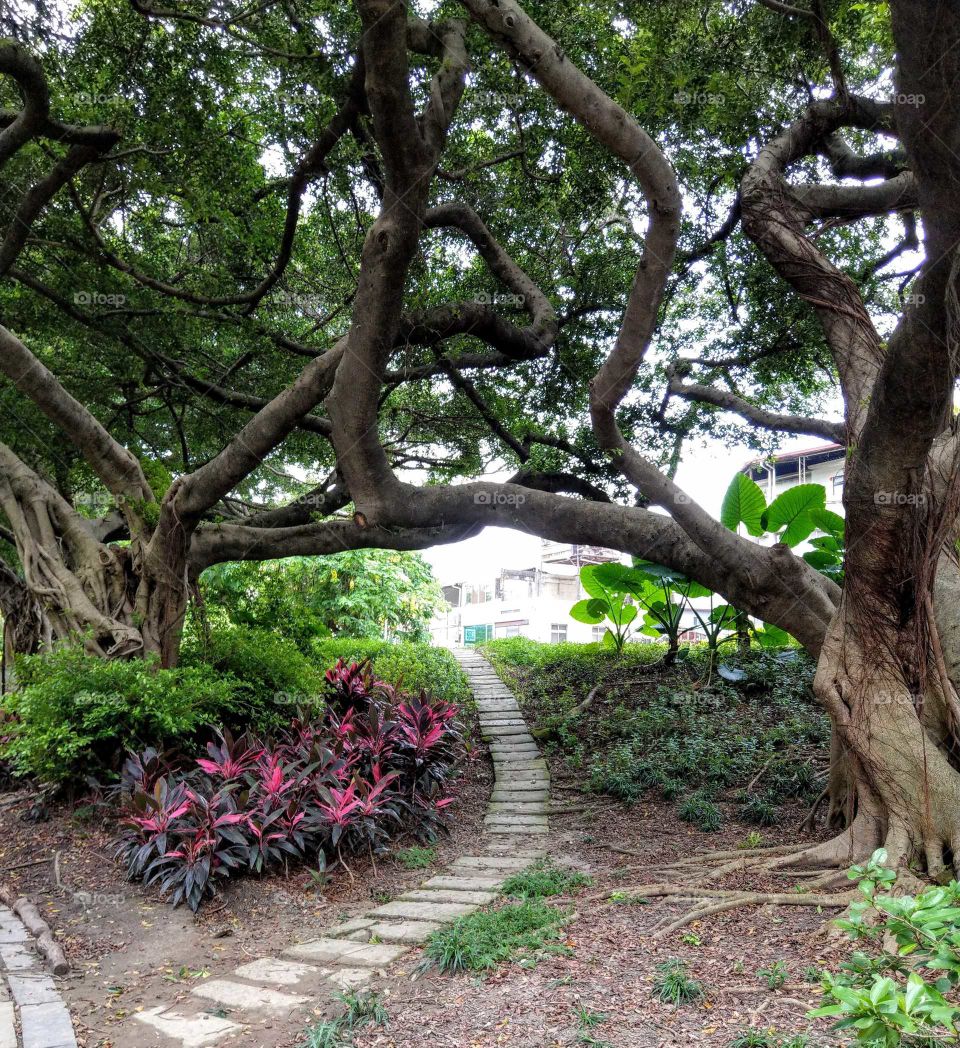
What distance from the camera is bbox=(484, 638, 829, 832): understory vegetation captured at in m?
7.02

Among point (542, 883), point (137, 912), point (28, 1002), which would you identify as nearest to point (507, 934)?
point (542, 883)

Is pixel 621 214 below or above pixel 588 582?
above

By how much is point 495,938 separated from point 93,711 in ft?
12.0

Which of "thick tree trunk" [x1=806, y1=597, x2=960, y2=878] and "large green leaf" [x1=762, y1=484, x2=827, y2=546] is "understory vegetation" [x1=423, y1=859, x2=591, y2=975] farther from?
"large green leaf" [x1=762, y1=484, x2=827, y2=546]

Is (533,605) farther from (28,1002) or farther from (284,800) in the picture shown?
(28,1002)

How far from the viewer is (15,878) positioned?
17.5ft

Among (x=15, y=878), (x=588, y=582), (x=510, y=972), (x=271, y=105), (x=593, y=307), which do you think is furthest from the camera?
(x=588, y=582)

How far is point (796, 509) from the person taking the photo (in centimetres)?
907

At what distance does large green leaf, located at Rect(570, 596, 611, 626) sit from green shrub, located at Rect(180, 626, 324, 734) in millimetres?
4978

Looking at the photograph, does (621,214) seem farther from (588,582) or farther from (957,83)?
(957,83)

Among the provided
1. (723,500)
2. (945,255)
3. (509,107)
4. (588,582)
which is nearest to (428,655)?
(588,582)

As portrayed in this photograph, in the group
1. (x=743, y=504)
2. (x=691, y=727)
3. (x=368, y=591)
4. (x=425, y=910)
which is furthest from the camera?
(x=368, y=591)

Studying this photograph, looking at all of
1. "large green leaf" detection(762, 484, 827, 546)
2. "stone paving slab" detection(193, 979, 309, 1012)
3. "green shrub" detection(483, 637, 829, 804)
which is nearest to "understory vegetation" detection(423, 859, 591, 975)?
"stone paving slab" detection(193, 979, 309, 1012)

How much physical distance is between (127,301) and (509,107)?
13.6 feet
